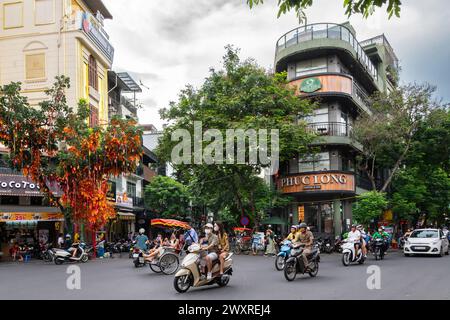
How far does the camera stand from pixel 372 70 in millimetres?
41156

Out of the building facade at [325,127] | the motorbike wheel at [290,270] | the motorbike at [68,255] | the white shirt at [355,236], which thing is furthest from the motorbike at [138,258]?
the building facade at [325,127]

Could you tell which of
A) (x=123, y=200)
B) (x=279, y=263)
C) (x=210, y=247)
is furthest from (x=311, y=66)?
(x=210, y=247)

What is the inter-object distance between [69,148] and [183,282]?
1410 cm

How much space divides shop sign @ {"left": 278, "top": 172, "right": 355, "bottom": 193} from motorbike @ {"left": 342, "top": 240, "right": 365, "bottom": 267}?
46.9ft

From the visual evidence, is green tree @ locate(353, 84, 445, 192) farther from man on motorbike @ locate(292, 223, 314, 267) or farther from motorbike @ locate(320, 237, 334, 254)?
man on motorbike @ locate(292, 223, 314, 267)

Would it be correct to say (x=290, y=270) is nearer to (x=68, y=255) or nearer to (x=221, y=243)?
(x=221, y=243)

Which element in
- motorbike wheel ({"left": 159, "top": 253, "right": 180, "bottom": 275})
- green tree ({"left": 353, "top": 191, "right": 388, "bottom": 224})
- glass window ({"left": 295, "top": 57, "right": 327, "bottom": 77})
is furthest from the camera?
glass window ({"left": 295, "top": 57, "right": 327, "bottom": 77})

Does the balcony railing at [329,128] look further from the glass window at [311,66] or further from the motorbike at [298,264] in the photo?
the motorbike at [298,264]

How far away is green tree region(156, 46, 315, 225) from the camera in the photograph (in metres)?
28.0

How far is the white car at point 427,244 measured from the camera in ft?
76.2

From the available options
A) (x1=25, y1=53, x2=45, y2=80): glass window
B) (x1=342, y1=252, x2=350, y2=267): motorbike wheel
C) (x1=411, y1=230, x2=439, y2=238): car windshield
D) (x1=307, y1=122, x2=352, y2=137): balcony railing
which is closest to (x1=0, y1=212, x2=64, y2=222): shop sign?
(x1=25, y1=53, x2=45, y2=80): glass window
